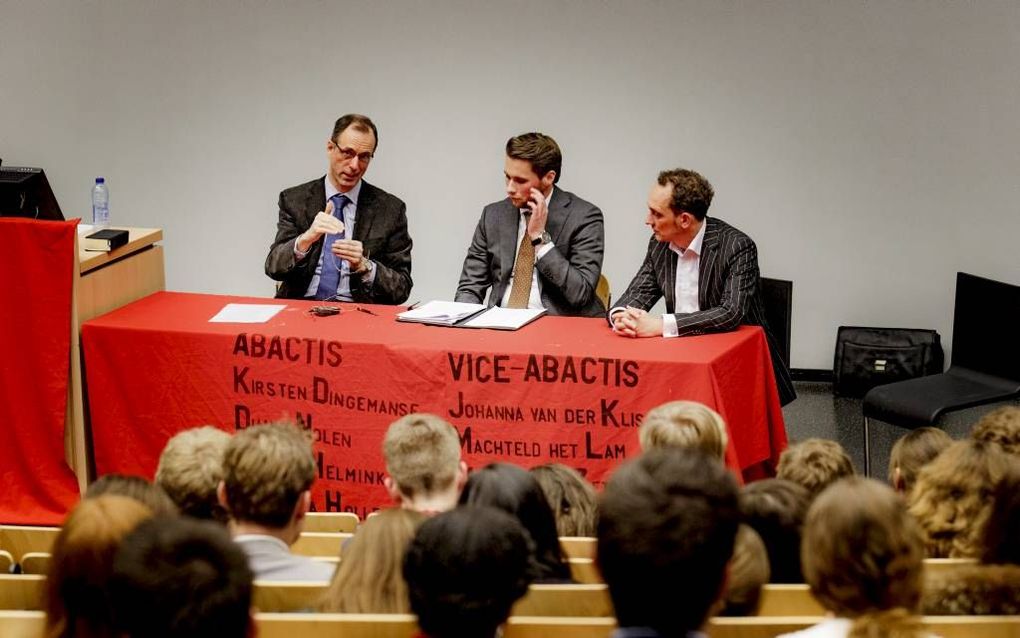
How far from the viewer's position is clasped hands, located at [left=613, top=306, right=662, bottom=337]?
4352 mm

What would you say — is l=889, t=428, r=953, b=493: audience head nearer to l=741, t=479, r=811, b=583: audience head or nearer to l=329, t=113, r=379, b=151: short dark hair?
l=741, t=479, r=811, b=583: audience head

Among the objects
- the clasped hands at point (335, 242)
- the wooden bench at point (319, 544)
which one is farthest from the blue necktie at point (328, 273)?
the wooden bench at point (319, 544)

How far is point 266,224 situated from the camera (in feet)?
23.2

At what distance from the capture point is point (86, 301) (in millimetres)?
4414

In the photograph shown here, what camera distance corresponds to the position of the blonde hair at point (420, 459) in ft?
9.53

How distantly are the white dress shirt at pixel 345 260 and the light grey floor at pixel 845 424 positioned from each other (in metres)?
2.29

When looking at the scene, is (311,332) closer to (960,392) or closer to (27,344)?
(27,344)

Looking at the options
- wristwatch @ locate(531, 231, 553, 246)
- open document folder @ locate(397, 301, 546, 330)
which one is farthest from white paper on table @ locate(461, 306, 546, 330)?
wristwatch @ locate(531, 231, 553, 246)

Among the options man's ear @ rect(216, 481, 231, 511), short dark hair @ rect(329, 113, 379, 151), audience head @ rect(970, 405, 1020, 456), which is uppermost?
short dark hair @ rect(329, 113, 379, 151)

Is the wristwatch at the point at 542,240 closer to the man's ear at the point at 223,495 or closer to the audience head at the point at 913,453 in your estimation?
the audience head at the point at 913,453

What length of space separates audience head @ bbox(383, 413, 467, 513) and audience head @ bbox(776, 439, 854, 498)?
0.85m

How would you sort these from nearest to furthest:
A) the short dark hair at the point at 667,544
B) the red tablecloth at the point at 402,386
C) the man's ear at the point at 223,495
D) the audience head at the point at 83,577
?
the short dark hair at the point at 667,544 → the audience head at the point at 83,577 → the man's ear at the point at 223,495 → the red tablecloth at the point at 402,386

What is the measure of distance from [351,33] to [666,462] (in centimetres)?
550

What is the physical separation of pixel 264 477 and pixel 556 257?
2475mm
